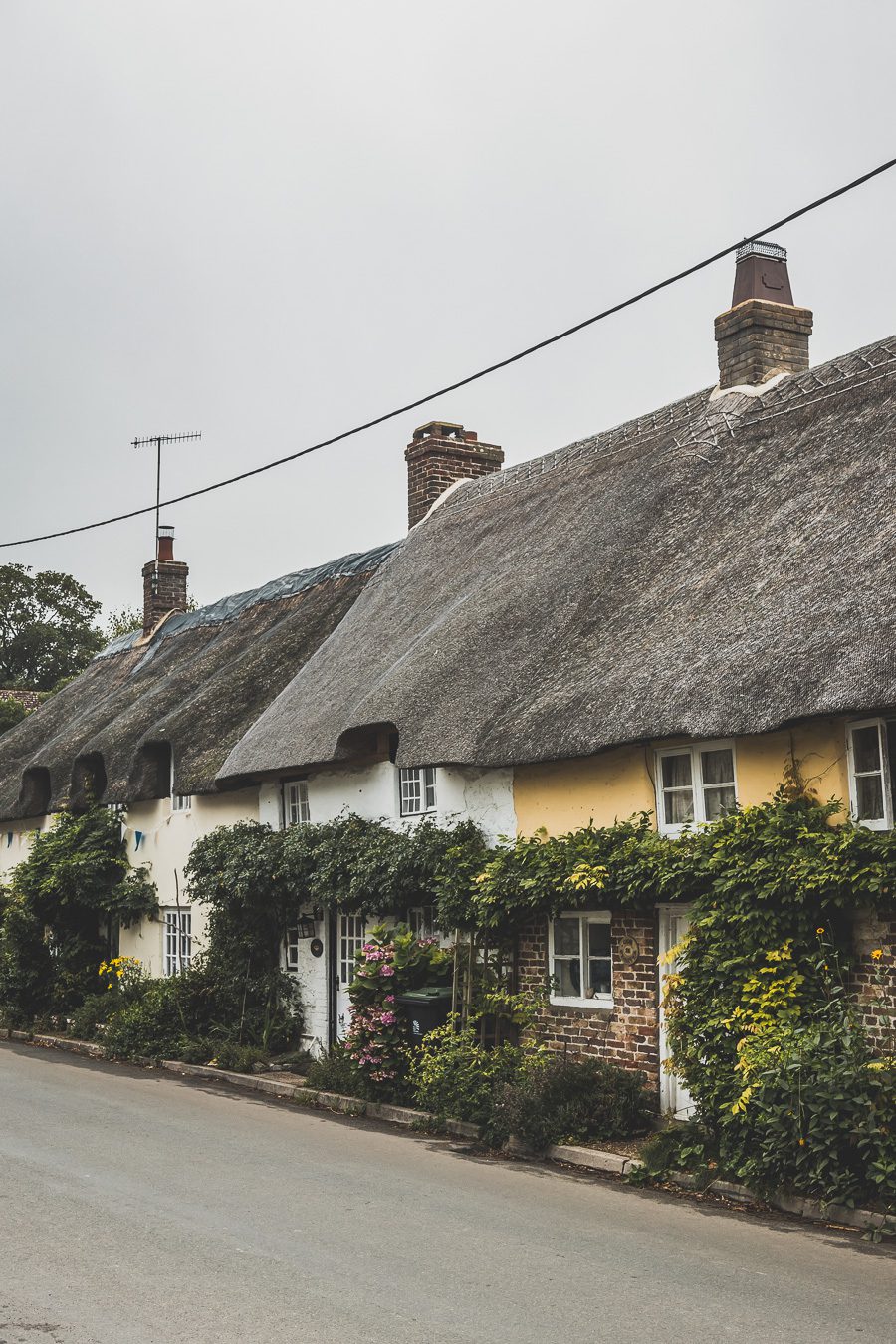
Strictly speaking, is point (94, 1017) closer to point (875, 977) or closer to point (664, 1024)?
point (664, 1024)

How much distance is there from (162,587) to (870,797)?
2118cm

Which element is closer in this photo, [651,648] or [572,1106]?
[572,1106]

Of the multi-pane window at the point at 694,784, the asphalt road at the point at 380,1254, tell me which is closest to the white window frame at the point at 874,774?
the multi-pane window at the point at 694,784

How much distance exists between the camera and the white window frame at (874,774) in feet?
31.9

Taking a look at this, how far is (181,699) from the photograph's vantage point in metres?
21.9

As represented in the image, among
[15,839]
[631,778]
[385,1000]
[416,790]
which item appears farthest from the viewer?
[15,839]

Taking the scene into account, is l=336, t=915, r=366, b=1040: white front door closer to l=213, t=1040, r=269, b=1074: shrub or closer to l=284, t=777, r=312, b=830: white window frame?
l=213, t=1040, r=269, b=1074: shrub

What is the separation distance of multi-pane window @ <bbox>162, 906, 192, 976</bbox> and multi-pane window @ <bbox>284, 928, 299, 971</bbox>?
9.20ft

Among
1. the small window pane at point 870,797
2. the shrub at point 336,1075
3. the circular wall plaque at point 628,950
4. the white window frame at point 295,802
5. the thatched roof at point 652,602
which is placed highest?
the thatched roof at point 652,602

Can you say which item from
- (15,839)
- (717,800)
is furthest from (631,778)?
(15,839)

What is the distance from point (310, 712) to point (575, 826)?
5.21m

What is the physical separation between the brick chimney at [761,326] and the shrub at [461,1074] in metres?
7.76

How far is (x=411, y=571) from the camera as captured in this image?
19.0 m

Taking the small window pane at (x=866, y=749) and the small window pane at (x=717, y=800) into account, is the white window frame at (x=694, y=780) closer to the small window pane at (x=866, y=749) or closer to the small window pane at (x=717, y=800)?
the small window pane at (x=717, y=800)
